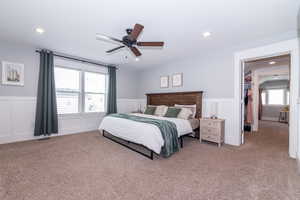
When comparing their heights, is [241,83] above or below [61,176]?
above

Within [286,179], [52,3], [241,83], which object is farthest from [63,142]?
[241,83]

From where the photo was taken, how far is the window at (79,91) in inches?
167

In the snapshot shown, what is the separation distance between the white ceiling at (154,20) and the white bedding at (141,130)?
76.7 inches

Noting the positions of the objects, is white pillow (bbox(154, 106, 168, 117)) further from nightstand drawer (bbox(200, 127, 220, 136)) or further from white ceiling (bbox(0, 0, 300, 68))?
white ceiling (bbox(0, 0, 300, 68))

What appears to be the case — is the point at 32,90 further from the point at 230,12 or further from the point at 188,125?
the point at 230,12

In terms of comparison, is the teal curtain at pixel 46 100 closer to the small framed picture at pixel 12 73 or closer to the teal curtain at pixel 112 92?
the small framed picture at pixel 12 73

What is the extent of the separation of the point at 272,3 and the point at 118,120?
3.51 metres

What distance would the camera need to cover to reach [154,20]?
236 centimetres

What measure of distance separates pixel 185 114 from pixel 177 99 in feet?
3.06

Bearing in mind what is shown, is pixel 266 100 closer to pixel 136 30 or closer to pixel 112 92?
pixel 112 92

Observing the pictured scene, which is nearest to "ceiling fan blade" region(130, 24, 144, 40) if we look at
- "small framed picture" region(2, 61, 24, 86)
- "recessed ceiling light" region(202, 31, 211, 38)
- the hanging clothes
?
"recessed ceiling light" region(202, 31, 211, 38)

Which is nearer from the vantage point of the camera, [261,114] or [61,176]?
[61,176]

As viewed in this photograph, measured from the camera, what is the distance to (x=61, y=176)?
77.4 inches

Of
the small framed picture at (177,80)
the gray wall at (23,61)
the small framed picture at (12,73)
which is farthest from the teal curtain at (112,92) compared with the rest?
the small framed picture at (12,73)
